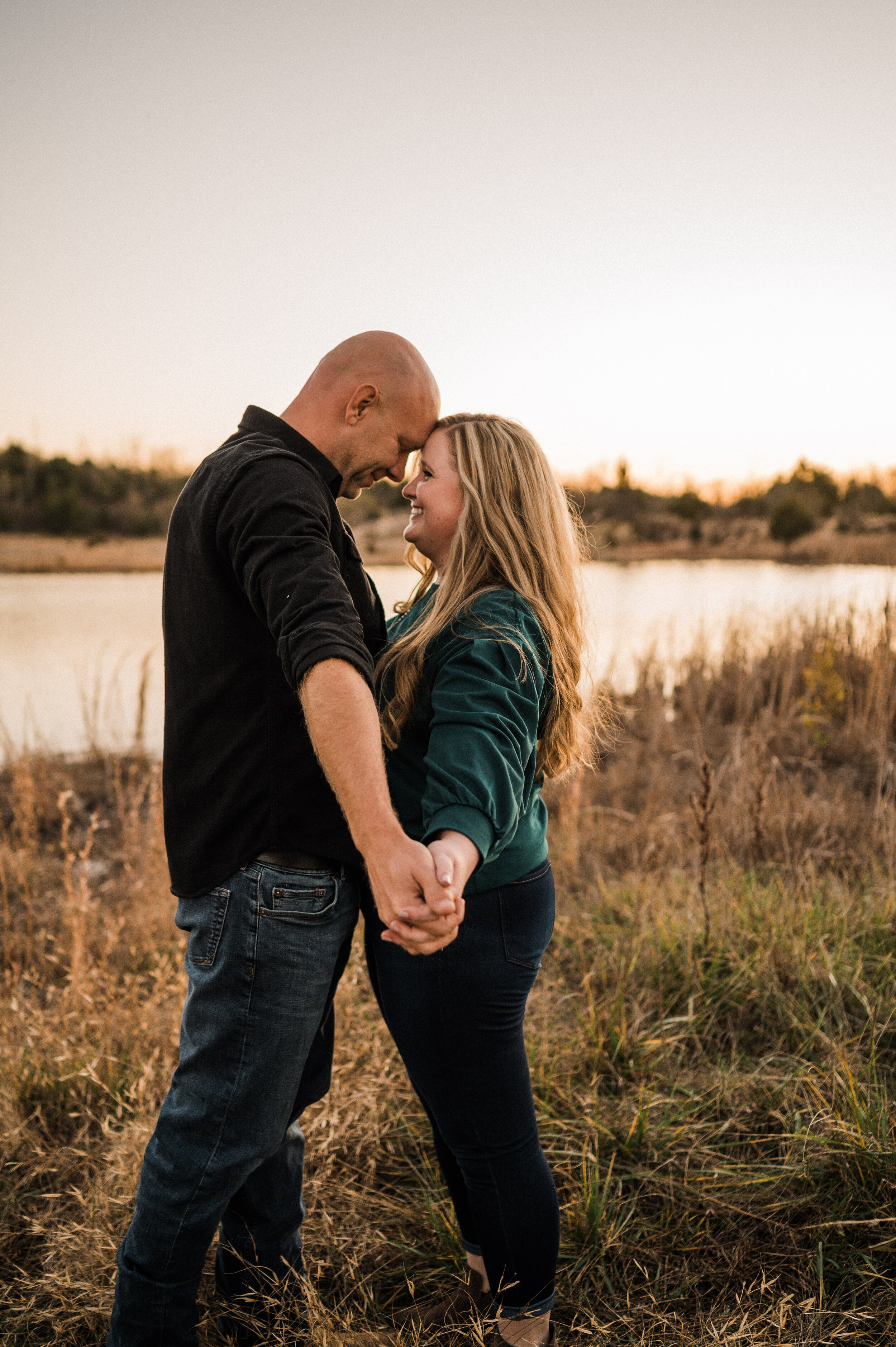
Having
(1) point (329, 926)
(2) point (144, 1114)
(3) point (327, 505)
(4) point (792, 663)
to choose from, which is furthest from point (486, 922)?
(4) point (792, 663)

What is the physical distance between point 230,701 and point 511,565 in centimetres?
56

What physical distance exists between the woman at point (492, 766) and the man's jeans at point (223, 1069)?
6.9 inches

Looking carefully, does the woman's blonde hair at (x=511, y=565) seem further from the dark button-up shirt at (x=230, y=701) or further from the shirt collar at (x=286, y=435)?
the shirt collar at (x=286, y=435)

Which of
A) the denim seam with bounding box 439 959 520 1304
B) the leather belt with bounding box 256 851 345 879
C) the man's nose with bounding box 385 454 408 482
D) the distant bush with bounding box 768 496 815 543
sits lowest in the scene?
the denim seam with bounding box 439 959 520 1304

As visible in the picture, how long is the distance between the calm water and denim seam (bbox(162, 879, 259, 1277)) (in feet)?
7.36

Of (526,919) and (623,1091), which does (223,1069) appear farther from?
(623,1091)

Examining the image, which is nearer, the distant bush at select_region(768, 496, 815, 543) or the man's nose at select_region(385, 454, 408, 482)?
the man's nose at select_region(385, 454, 408, 482)

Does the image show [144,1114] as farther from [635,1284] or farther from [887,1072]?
[887,1072]

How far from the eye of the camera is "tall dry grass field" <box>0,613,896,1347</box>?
1826 millimetres

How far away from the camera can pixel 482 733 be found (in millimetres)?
1246

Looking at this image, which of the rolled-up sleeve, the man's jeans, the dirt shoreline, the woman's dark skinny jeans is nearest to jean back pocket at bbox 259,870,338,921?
the man's jeans

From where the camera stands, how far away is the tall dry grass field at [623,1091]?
183 cm

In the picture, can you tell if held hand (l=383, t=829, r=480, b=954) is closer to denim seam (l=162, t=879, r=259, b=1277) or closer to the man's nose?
denim seam (l=162, t=879, r=259, b=1277)

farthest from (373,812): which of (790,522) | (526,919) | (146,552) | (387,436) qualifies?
(790,522)
